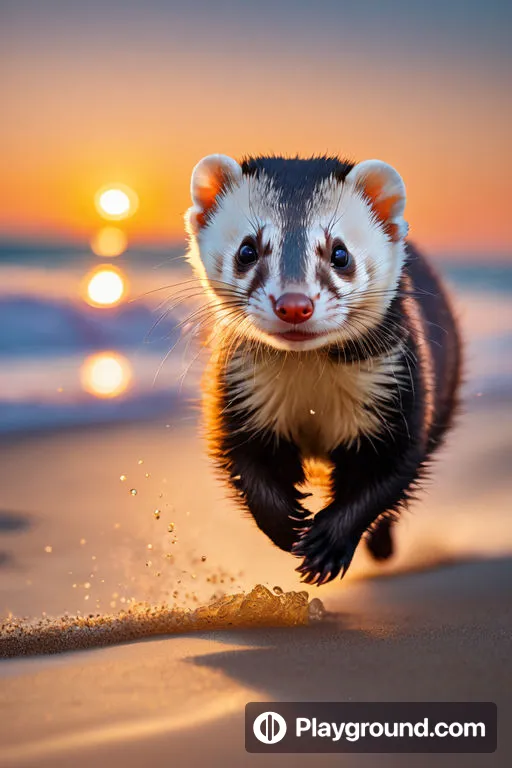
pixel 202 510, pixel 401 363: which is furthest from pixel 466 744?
pixel 202 510

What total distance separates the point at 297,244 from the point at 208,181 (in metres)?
0.78

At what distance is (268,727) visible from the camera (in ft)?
11.4

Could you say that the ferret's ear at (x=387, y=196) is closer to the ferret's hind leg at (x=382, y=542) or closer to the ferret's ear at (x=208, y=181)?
the ferret's ear at (x=208, y=181)

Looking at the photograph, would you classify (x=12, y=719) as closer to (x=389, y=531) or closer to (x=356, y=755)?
(x=356, y=755)

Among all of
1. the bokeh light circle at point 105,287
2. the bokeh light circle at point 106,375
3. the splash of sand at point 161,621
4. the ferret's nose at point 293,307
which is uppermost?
the bokeh light circle at point 105,287

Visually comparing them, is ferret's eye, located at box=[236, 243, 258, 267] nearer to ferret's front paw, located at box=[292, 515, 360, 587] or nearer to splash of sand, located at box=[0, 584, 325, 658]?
ferret's front paw, located at box=[292, 515, 360, 587]

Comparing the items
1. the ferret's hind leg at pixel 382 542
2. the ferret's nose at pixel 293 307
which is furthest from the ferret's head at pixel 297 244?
the ferret's hind leg at pixel 382 542

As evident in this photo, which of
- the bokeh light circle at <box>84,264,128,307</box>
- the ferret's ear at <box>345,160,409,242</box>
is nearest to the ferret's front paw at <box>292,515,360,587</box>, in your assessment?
the ferret's ear at <box>345,160,409,242</box>

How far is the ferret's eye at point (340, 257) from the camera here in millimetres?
4141

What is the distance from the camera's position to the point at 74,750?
3375 mm

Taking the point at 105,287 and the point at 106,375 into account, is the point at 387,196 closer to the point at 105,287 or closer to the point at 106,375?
the point at 106,375

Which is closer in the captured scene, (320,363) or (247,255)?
(247,255)

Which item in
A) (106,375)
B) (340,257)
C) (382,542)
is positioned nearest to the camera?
(340,257)

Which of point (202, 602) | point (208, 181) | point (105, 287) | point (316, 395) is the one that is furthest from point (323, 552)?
point (105, 287)
